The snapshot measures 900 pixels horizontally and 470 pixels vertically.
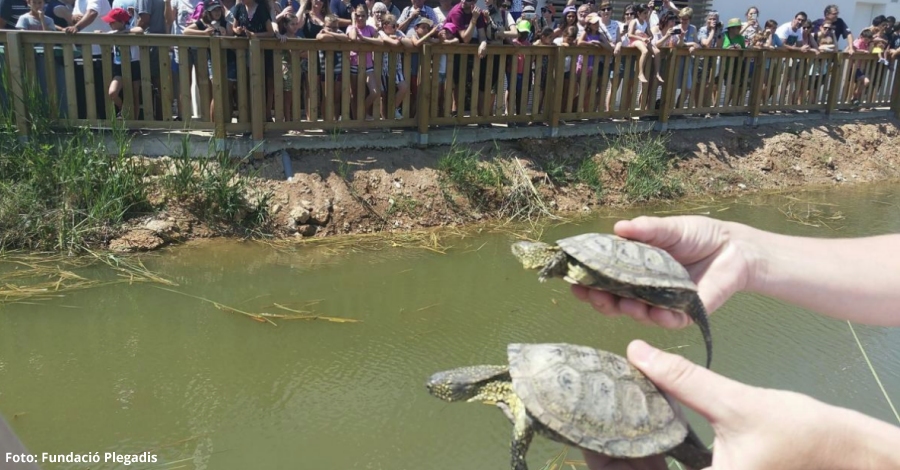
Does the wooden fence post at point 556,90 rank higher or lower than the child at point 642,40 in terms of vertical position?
lower

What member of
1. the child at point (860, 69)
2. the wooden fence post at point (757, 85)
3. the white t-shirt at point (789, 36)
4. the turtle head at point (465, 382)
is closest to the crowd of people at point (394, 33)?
the wooden fence post at point (757, 85)

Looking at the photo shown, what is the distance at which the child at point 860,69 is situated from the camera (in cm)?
1452

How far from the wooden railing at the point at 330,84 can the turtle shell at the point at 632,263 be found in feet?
20.6

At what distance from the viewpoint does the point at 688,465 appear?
2660 millimetres

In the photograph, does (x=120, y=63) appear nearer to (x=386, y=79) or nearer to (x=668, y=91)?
(x=386, y=79)

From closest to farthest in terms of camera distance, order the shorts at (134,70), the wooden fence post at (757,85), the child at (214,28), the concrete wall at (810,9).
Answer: the child at (214,28) → the shorts at (134,70) → the wooden fence post at (757,85) → the concrete wall at (810,9)

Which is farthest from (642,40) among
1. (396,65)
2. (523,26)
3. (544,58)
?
(396,65)

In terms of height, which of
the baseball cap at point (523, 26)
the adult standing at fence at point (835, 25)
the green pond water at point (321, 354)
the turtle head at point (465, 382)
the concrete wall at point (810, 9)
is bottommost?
the green pond water at point (321, 354)

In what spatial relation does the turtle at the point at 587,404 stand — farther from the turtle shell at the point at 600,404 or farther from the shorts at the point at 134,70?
the shorts at the point at 134,70

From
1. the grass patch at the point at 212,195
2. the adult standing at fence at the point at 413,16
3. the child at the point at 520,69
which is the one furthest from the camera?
the child at the point at 520,69

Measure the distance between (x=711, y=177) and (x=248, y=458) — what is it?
9437mm

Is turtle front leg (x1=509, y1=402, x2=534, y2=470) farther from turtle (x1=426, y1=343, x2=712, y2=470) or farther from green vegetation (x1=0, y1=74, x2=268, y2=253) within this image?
green vegetation (x1=0, y1=74, x2=268, y2=253)

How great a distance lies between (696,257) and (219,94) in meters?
6.70

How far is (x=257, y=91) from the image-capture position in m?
8.32
